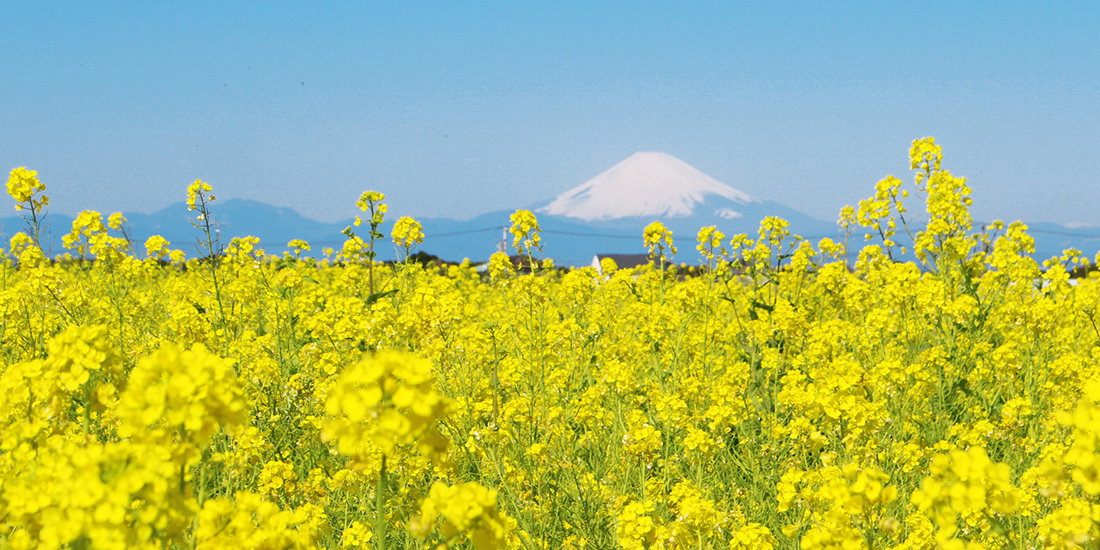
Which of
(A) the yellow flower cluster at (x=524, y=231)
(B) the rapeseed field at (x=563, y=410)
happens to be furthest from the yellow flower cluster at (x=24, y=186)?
(A) the yellow flower cluster at (x=524, y=231)

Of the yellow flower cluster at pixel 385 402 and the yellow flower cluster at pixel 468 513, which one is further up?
the yellow flower cluster at pixel 385 402

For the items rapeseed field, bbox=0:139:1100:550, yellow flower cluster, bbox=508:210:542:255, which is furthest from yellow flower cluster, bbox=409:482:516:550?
yellow flower cluster, bbox=508:210:542:255

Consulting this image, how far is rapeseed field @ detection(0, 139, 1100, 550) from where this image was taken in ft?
4.01

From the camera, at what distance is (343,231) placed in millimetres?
5426

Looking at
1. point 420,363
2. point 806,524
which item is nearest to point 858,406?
point 806,524

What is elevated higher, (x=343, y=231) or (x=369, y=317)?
(x=343, y=231)

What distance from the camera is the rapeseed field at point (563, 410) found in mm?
A: 1224

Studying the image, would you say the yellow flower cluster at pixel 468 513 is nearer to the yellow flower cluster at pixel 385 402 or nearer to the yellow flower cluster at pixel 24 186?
the yellow flower cluster at pixel 385 402

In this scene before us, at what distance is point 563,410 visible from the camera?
11.9 feet

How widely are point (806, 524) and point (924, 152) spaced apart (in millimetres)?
4644

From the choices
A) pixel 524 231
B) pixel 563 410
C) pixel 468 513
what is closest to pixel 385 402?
pixel 468 513

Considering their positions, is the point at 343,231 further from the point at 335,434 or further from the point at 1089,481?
the point at 1089,481

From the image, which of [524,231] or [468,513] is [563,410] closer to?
[524,231]

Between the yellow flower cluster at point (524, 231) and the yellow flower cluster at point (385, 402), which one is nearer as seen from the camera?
the yellow flower cluster at point (385, 402)
